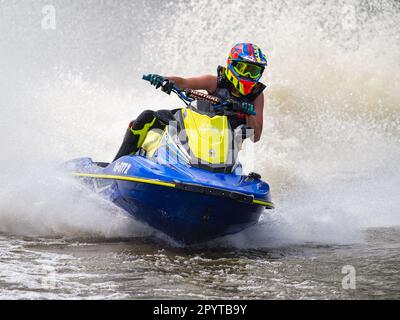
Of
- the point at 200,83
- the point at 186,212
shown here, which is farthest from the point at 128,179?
the point at 200,83

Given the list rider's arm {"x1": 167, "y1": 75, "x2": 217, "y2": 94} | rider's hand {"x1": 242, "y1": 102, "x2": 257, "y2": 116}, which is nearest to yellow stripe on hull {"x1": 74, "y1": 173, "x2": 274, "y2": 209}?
rider's hand {"x1": 242, "y1": 102, "x2": 257, "y2": 116}

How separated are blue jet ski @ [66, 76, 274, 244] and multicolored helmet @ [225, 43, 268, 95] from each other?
0.39 meters

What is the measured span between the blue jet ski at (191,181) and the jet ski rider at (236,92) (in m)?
0.14

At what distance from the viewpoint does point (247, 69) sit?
6320mm

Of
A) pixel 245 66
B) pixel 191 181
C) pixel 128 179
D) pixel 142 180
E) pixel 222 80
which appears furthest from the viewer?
pixel 222 80

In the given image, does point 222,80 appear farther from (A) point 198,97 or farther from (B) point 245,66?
(A) point 198,97

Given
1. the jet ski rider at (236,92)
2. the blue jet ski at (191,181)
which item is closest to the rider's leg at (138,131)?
the jet ski rider at (236,92)

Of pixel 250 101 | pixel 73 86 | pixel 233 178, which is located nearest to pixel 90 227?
pixel 233 178

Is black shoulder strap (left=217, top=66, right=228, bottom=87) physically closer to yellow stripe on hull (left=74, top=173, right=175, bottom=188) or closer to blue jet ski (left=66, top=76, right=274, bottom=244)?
blue jet ski (left=66, top=76, right=274, bottom=244)

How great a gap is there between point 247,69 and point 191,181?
68.1 inches

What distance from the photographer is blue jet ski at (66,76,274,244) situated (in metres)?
5.13

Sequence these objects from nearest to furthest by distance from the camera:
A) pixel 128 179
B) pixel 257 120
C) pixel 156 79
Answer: pixel 128 179 < pixel 156 79 < pixel 257 120

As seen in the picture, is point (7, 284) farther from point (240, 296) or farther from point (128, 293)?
point (240, 296)

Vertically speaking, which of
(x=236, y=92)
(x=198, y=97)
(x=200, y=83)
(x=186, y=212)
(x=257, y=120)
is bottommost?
(x=186, y=212)
